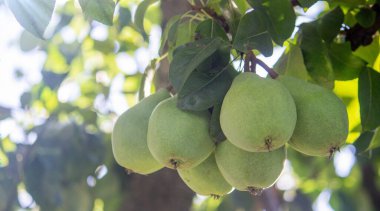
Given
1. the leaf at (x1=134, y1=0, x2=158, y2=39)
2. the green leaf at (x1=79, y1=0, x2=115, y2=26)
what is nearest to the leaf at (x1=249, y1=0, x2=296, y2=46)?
the green leaf at (x1=79, y1=0, x2=115, y2=26)

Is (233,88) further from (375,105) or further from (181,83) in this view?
(375,105)

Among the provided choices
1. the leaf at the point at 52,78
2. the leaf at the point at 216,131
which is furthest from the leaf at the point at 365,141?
the leaf at the point at 52,78

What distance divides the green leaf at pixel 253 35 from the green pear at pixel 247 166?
0.24 meters

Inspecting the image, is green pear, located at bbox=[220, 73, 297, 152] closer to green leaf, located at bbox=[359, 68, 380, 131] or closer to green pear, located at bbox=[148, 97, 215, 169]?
green pear, located at bbox=[148, 97, 215, 169]

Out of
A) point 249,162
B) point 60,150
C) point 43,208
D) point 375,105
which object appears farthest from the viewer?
point 60,150

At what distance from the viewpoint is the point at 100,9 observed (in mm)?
1340

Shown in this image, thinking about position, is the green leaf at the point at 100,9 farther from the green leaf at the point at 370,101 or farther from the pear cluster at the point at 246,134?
the green leaf at the point at 370,101

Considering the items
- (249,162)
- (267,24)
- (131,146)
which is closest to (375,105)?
(267,24)

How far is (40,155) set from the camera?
2.34 m

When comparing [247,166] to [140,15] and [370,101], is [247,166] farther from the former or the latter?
[140,15]

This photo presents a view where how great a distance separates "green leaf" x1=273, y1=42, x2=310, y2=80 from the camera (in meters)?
1.52

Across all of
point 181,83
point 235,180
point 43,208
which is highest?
point 181,83

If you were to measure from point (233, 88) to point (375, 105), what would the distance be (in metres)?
0.45

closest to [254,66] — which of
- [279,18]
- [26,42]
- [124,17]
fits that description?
[279,18]
